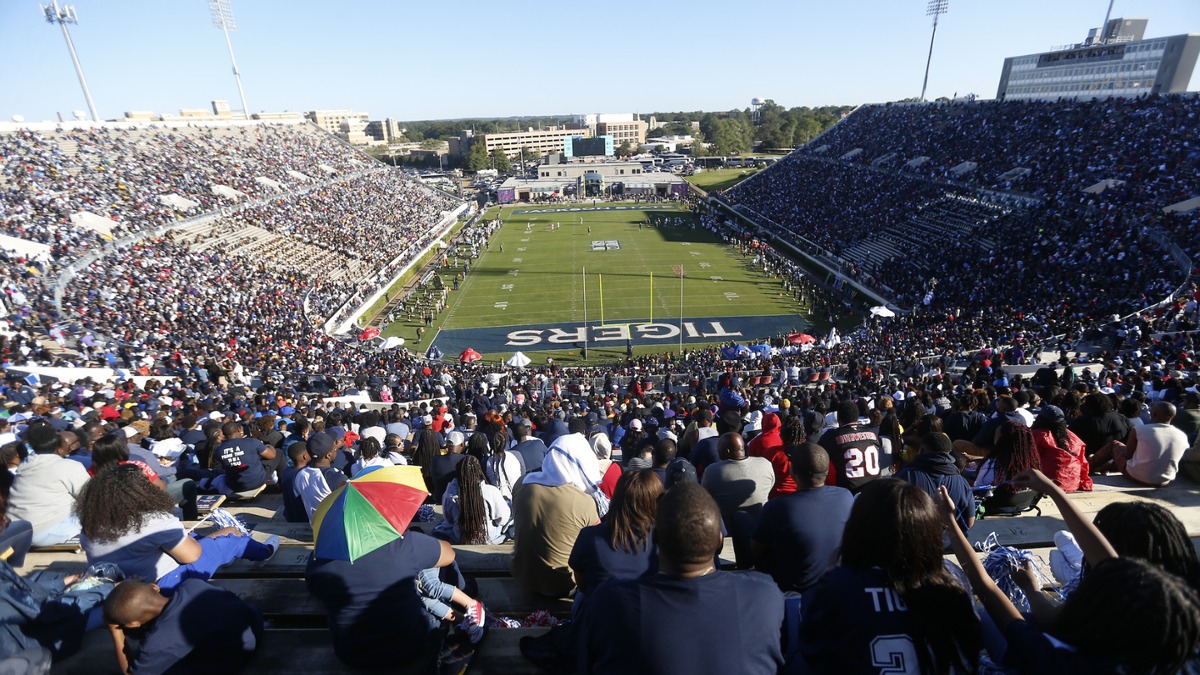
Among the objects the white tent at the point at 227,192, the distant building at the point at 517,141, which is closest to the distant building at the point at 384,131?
the distant building at the point at 517,141

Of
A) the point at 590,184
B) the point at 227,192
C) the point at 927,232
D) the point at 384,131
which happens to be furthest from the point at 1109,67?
the point at 384,131

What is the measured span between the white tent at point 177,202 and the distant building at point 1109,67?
73.0 metres

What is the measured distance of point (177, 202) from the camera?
125ft

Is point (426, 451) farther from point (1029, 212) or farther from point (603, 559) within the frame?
point (1029, 212)

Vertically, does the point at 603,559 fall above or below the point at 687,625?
below

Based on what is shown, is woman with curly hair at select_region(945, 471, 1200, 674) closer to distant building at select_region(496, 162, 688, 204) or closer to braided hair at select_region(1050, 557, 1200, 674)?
braided hair at select_region(1050, 557, 1200, 674)

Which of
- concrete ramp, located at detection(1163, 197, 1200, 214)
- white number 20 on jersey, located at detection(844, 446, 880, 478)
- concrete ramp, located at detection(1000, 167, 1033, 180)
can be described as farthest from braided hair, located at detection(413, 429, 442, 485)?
concrete ramp, located at detection(1000, 167, 1033, 180)

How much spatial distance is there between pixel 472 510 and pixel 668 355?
67.2ft

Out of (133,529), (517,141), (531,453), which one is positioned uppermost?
(133,529)

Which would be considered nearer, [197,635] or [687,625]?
[687,625]

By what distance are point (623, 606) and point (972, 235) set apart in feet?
121

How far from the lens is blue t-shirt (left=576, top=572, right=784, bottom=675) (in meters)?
2.09

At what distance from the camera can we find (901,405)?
474 inches

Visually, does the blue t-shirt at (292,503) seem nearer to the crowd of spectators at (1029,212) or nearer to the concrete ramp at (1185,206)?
the crowd of spectators at (1029,212)
